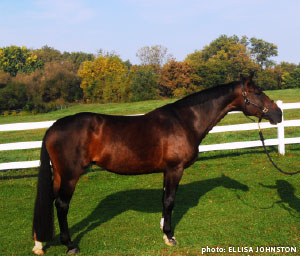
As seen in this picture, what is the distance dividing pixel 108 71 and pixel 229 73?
21547 millimetres

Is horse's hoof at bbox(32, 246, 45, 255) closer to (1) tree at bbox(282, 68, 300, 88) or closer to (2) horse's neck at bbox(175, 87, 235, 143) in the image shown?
(2) horse's neck at bbox(175, 87, 235, 143)

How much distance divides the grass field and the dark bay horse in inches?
17.3

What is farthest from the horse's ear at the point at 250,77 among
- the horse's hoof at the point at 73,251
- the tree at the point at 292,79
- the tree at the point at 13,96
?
the tree at the point at 292,79

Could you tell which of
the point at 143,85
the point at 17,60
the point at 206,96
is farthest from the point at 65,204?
the point at 17,60

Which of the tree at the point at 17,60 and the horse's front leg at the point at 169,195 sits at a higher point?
the tree at the point at 17,60

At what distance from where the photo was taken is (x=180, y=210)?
19.0 feet

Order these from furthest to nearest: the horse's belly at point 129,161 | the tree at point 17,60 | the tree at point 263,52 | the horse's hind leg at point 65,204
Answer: the tree at point 17,60 < the tree at point 263,52 < the horse's belly at point 129,161 < the horse's hind leg at point 65,204

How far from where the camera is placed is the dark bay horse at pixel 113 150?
4215 mm

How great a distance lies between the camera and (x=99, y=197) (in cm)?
684

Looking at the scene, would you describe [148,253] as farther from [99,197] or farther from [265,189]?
→ [265,189]

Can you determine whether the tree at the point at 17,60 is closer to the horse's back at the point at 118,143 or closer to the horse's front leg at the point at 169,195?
the horse's back at the point at 118,143

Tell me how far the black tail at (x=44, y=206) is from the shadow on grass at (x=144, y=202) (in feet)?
1.76

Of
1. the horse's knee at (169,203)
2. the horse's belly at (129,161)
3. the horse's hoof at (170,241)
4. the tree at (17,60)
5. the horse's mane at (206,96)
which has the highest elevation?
the tree at (17,60)

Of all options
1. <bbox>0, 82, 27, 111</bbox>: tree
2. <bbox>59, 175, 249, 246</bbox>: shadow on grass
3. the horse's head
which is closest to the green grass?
<bbox>59, 175, 249, 246</bbox>: shadow on grass
